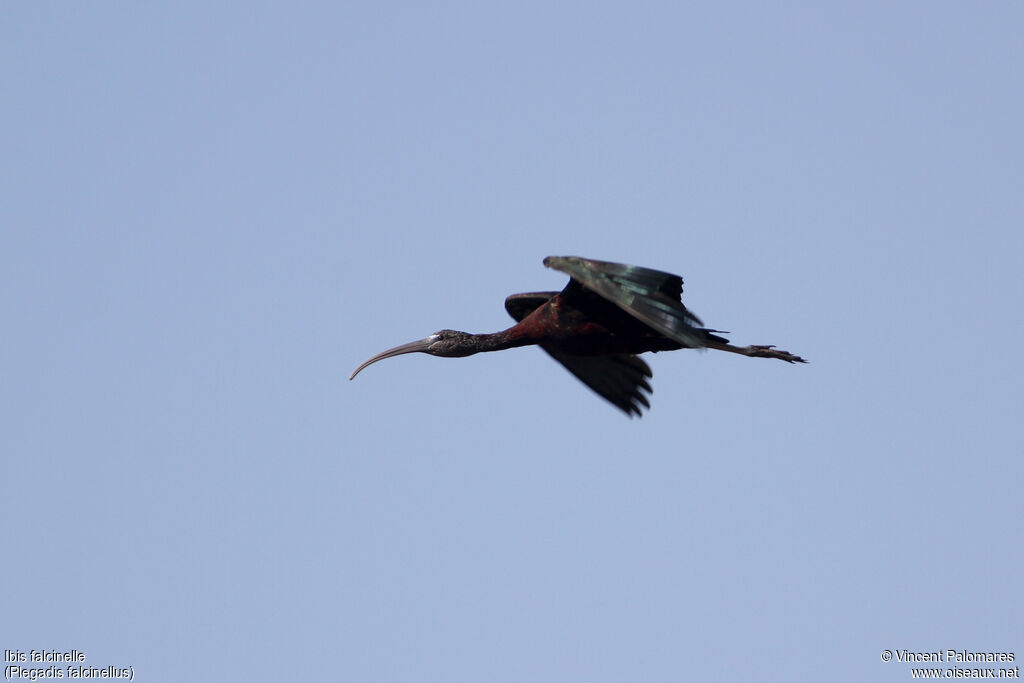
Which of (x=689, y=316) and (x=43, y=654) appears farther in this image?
(x=43, y=654)

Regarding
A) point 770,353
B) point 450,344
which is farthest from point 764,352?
point 450,344

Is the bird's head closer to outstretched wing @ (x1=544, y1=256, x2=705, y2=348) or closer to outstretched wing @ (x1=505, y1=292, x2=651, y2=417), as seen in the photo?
outstretched wing @ (x1=505, y1=292, x2=651, y2=417)

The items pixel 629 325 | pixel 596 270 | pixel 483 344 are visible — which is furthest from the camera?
pixel 483 344

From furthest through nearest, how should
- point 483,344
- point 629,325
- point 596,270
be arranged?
point 483,344 < point 629,325 < point 596,270

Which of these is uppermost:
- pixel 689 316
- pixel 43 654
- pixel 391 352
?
pixel 391 352

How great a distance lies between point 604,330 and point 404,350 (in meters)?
A: 3.79

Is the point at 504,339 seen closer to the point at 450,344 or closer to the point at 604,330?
the point at 450,344

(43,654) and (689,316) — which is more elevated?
(689,316)

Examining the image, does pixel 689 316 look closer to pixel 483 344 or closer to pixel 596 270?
pixel 596 270

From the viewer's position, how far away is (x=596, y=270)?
18797 mm

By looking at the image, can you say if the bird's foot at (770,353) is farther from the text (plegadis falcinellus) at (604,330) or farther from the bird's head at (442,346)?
the bird's head at (442,346)

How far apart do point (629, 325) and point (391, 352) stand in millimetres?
4415

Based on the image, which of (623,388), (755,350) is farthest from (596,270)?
(623,388)

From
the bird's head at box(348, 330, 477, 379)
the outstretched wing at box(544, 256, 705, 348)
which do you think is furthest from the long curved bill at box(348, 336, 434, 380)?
the outstretched wing at box(544, 256, 705, 348)
